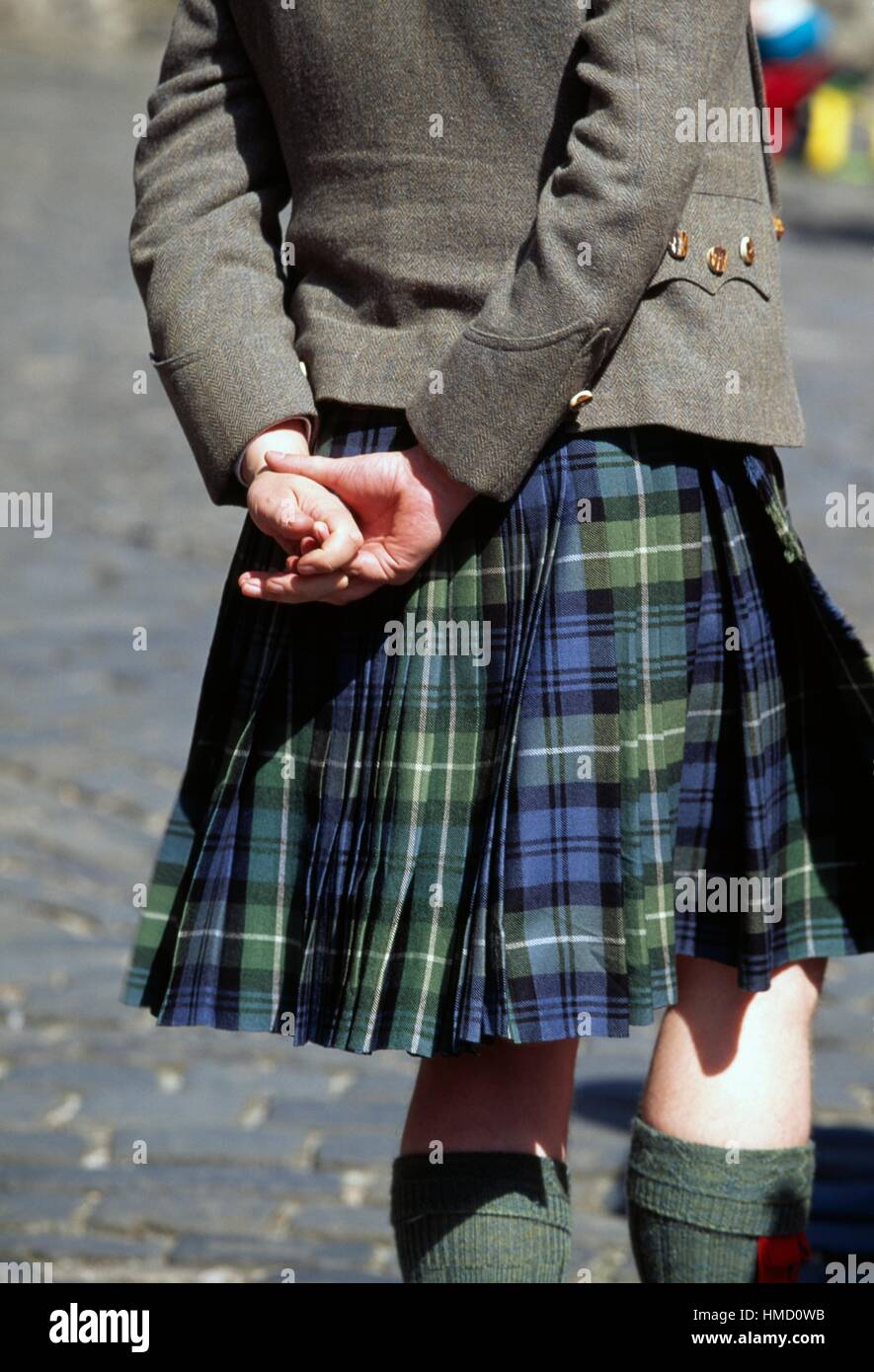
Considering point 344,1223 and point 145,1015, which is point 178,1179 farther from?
point 145,1015

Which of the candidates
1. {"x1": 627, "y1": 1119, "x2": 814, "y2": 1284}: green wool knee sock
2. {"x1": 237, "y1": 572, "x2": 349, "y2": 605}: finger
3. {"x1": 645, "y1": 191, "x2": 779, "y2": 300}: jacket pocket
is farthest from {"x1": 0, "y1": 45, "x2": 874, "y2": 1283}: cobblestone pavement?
{"x1": 645, "y1": 191, "x2": 779, "y2": 300}: jacket pocket

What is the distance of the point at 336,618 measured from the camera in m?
1.78

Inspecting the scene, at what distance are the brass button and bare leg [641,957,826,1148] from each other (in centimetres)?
71

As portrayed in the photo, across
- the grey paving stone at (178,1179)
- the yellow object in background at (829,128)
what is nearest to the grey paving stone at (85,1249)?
the grey paving stone at (178,1179)

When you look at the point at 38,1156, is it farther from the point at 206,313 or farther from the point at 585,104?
the point at 585,104

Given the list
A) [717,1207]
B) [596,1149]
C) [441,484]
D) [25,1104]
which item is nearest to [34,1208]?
[25,1104]

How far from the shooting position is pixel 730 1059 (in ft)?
6.03

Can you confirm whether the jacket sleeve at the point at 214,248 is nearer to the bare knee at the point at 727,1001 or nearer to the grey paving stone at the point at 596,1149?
the bare knee at the point at 727,1001

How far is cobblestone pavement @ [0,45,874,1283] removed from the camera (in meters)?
2.70

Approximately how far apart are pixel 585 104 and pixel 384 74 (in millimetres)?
198

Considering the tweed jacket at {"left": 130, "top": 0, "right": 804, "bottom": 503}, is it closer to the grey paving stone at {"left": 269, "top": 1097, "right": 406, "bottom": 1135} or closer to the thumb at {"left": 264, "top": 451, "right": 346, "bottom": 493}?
the thumb at {"left": 264, "top": 451, "right": 346, "bottom": 493}

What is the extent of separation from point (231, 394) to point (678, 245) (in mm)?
455

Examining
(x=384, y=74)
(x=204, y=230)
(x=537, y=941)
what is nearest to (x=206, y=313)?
(x=204, y=230)
